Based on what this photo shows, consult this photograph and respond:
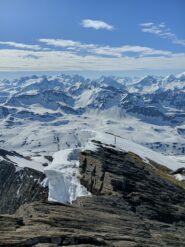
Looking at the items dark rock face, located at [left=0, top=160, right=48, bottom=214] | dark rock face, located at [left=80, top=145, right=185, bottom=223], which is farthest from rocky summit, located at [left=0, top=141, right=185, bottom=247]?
dark rock face, located at [left=0, top=160, right=48, bottom=214]

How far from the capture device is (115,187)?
2763 inches

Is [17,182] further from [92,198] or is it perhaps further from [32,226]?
[32,226]

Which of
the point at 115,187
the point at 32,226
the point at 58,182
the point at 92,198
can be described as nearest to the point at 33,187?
the point at 58,182

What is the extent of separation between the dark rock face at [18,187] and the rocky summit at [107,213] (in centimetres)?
65

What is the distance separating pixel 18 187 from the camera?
114812 millimetres

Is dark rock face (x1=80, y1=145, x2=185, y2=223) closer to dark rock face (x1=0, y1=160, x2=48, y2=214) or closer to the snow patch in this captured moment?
the snow patch

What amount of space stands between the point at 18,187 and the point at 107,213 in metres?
63.8

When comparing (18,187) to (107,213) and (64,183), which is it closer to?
(64,183)

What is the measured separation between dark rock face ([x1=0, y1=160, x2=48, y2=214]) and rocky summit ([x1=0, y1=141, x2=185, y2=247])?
65cm

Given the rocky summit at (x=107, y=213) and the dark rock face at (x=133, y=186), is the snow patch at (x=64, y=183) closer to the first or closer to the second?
the rocky summit at (x=107, y=213)

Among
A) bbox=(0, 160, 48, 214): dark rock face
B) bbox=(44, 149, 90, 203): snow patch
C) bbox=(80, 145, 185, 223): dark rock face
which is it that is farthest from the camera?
bbox=(0, 160, 48, 214): dark rock face

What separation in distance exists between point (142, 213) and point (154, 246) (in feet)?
59.4

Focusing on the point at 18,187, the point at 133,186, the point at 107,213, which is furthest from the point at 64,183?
the point at 107,213

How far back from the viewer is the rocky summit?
38716mm
